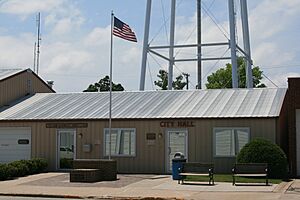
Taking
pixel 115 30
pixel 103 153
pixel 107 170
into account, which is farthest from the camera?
pixel 103 153

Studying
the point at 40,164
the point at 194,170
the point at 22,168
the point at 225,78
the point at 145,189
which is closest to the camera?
the point at 145,189

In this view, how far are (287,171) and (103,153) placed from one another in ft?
32.8

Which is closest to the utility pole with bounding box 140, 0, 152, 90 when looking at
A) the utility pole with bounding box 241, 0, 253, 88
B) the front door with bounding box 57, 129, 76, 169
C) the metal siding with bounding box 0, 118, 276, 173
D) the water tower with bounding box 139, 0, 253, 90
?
the water tower with bounding box 139, 0, 253, 90

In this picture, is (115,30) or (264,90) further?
(264,90)

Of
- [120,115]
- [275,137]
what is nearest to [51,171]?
[120,115]

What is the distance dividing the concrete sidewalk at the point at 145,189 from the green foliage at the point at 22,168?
925 mm

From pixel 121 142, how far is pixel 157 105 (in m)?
3.16

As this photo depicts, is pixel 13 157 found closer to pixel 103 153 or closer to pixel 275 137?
pixel 103 153

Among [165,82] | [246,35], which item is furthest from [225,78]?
[246,35]

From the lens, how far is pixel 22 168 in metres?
30.2

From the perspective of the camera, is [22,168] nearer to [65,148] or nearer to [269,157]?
[65,148]

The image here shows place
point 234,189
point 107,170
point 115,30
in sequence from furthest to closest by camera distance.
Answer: point 115,30, point 107,170, point 234,189

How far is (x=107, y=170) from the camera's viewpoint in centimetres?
2784

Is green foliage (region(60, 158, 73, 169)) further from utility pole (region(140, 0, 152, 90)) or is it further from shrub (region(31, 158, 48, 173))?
utility pole (region(140, 0, 152, 90))
